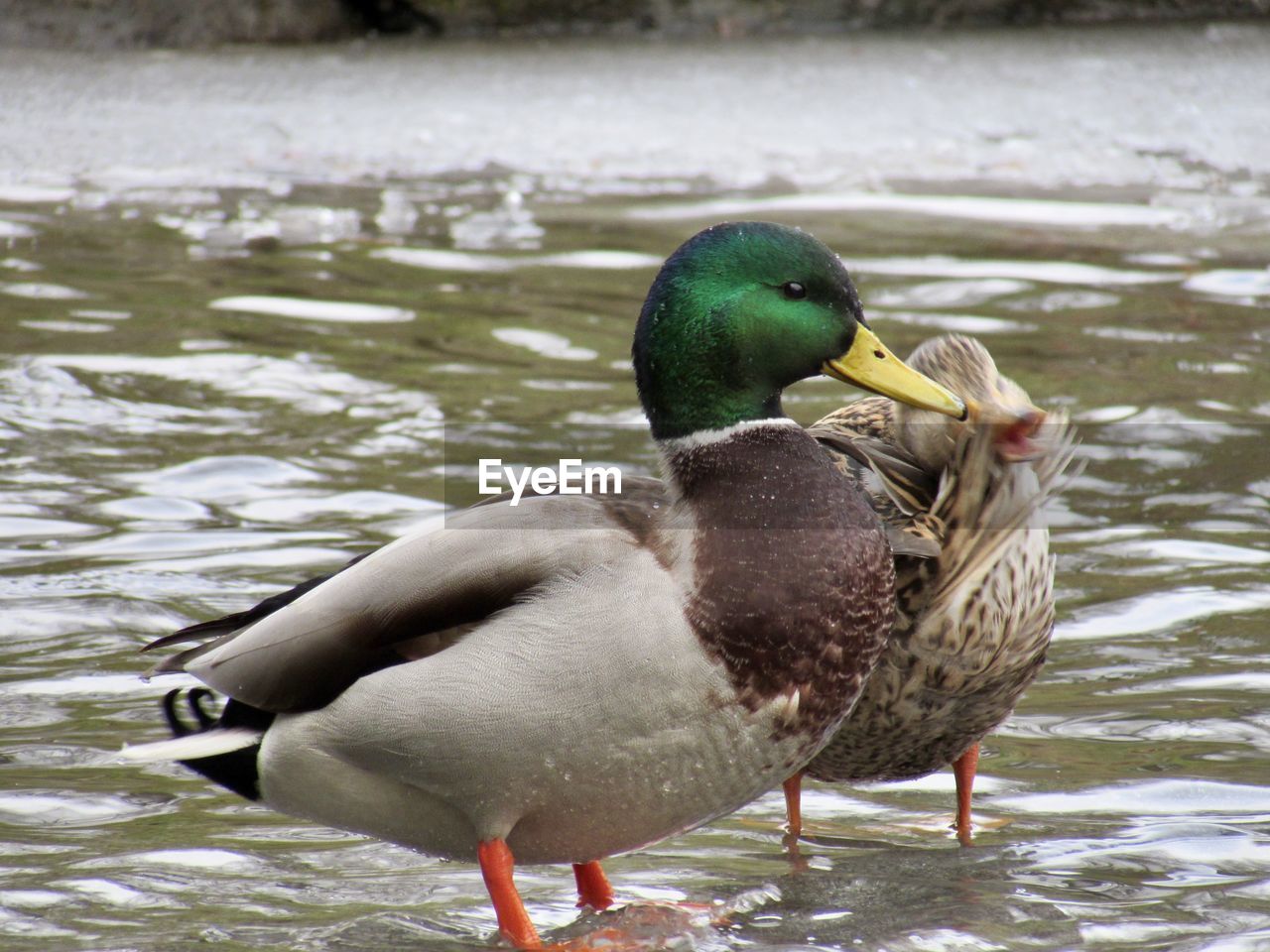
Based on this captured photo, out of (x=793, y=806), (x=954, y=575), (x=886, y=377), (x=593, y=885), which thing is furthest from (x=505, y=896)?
(x=886, y=377)

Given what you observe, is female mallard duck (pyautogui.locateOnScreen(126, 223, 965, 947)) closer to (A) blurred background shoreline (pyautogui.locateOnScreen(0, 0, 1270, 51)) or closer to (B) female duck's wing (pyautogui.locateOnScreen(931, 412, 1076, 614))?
(B) female duck's wing (pyautogui.locateOnScreen(931, 412, 1076, 614))

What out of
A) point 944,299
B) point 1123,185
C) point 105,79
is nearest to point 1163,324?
point 944,299

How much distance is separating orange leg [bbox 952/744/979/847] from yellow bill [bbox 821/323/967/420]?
0.73 m

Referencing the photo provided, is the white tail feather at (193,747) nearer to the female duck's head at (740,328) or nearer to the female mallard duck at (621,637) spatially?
the female mallard duck at (621,637)

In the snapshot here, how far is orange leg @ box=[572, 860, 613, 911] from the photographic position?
3.18 m

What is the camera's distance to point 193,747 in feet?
9.96

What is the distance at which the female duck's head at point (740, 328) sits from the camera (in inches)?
121

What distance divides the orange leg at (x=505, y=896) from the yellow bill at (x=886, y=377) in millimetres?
974

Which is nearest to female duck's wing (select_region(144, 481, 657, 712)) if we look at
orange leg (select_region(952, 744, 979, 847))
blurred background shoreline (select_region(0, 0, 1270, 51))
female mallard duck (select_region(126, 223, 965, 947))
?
female mallard duck (select_region(126, 223, 965, 947))

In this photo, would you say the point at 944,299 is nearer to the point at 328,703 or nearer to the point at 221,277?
the point at 221,277

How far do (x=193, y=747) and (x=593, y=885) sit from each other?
0.72 metres

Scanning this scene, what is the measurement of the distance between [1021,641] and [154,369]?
3.90 meters

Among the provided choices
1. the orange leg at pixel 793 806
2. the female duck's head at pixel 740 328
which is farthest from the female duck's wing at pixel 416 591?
the orange leg at pixel 793 806

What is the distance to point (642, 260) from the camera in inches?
305
